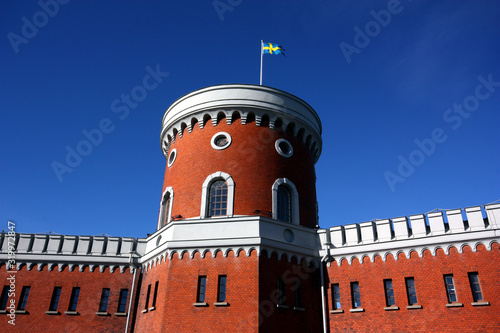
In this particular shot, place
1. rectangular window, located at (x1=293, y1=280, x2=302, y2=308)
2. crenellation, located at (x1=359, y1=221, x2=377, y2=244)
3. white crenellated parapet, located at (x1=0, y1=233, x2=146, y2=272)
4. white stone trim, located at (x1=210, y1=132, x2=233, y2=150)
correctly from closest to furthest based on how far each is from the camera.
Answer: rectangular window, located at (x1=293, y1=280, x2=302, y2=308), crenellation, located at (x1=359, y1=221, x2=377, y2=244), white stone trim, located at (x1=210, y1=132, x2=233, y2=150), white crenellated parapet, located at (x1=0, y1=233, x2=146, y2=272)

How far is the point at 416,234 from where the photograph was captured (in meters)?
20.4

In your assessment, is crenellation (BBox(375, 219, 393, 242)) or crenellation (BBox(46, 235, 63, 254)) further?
crenellation (BBox(46, 235, 63, 254))

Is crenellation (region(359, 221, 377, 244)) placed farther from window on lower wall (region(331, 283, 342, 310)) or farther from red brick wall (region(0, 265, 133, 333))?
red brick wall (region(0, 265, 133, 333))

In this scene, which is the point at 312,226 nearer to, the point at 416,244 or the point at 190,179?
the point at 416,244

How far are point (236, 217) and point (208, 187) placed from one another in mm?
2691

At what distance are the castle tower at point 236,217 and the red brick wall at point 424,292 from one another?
1.95 meters

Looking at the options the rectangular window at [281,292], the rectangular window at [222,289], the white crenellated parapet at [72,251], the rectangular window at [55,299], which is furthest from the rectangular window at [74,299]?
the rectangular window at [281,292]

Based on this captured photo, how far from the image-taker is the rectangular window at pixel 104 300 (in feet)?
78.4

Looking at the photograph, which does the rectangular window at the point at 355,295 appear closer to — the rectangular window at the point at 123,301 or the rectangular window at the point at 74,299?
the rectangular window at the point at 123,301

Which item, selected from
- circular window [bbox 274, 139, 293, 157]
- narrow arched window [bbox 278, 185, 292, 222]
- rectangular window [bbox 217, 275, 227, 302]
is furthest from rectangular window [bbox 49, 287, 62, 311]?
circular window [bbox 274, 139, 293, 157]

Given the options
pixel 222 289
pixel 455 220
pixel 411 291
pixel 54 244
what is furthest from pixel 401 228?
pixel 54 244

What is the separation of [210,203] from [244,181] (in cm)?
225

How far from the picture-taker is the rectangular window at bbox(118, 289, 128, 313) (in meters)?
23.9

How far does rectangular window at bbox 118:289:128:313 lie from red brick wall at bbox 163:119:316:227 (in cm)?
630
